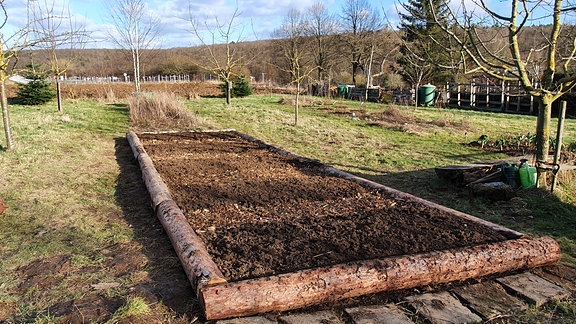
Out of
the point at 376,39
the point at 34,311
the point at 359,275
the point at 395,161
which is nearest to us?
the point at 34,311

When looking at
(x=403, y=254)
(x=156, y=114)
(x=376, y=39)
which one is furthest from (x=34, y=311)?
(x=376, y=39)

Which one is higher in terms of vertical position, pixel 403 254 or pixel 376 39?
pixel 376 39

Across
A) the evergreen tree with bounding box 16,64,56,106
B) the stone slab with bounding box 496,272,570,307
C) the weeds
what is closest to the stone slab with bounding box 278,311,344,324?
the weeds

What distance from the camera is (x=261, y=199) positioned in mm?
4875

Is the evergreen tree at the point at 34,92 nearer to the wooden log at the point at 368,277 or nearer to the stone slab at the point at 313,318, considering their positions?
the wooden log at the point at 368,277

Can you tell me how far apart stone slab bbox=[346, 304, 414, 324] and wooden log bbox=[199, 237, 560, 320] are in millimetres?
160

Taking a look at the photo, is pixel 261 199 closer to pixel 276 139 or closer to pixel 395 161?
pixel 395 161

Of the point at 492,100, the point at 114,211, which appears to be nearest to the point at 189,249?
the point at 114,211

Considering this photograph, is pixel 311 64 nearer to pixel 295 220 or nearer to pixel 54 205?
pixel 54 205

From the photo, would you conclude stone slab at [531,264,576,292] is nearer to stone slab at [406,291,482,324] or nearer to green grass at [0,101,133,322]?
stone slab at [406,291,482,324]

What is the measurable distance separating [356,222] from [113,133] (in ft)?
29.1

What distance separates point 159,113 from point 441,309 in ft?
40.5

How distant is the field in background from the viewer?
2744 mm

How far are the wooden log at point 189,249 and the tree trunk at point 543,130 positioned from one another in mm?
4900
